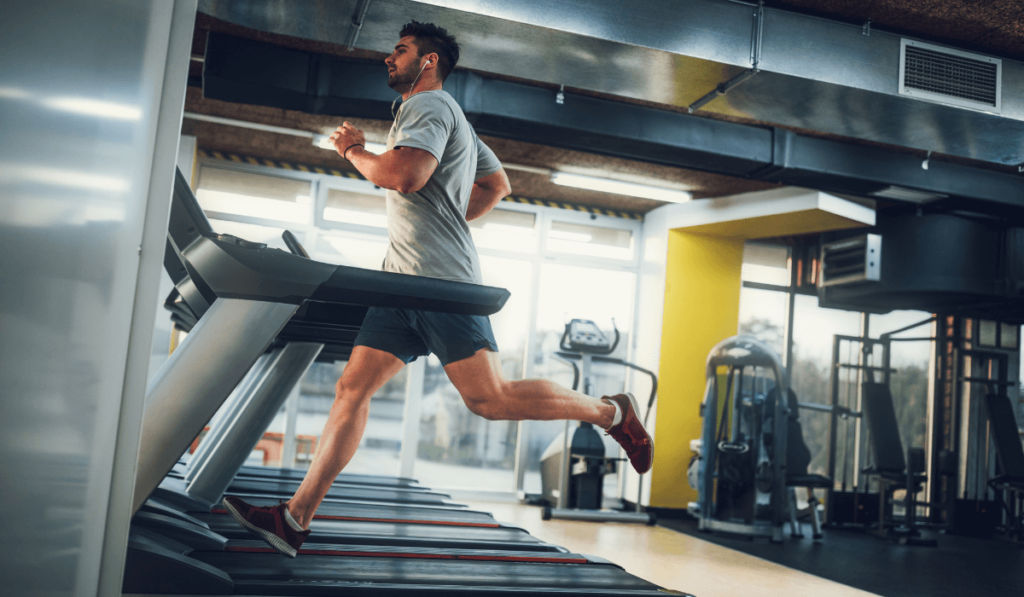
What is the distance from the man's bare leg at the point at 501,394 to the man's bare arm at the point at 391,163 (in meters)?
0.45

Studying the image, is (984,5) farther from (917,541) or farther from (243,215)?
(243,215)

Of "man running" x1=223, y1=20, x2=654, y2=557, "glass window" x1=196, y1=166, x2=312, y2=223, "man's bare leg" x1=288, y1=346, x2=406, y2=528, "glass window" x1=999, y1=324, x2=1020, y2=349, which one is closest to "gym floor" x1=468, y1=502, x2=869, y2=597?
"man running" x1=223, y1=20, x2=654, y2=557

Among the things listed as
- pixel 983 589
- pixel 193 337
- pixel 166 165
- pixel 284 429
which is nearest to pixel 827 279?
pixel 983 589

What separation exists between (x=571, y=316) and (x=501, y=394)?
4870mm

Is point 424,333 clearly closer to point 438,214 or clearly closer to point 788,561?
point 438,214

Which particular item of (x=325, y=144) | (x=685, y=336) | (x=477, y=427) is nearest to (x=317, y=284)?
(x=325, y=144)

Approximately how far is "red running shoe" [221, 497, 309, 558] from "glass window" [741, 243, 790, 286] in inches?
233

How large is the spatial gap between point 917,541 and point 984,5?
4.27 metres

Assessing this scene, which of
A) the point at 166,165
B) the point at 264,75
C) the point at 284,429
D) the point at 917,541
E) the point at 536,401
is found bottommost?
the point at 917,541

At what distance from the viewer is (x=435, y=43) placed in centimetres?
202

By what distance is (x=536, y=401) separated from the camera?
1.93 meters

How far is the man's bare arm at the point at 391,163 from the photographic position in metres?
1.71

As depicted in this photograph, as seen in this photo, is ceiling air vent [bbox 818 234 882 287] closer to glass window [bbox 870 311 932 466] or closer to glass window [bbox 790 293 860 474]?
glass window [bbox 790 293 860 474]

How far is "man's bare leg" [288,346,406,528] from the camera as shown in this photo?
5.80 ft
